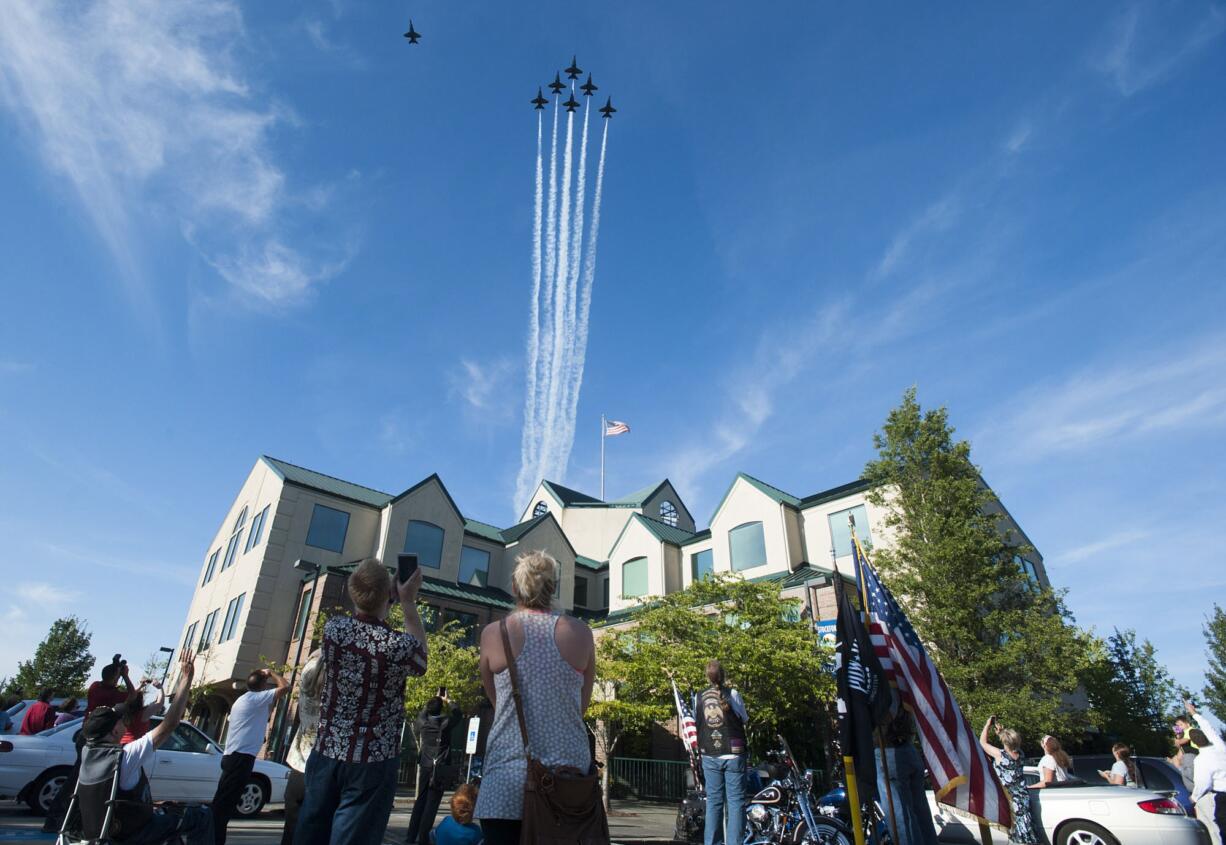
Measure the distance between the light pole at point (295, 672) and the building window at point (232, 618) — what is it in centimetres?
231

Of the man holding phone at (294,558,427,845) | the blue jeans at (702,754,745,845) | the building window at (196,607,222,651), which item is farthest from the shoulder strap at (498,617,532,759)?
the building window at (196,607,222,651)

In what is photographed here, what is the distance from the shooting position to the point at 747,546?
29484 millimetres

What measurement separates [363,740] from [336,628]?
25.4 inches

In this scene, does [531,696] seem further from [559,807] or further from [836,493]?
[836,493]

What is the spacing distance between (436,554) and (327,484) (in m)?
5.82

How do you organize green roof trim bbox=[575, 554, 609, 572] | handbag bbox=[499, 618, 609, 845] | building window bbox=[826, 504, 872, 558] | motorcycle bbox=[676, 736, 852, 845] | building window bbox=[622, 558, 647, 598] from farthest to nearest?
green roof trim bbox=[575, 554, 609, 572]
building window bbox=[622, 558, 647, 598]
building window bbox=[826, 504, 872, 558]
motorcycle bbox=[676, 736, 852, 845]
handbag bbox=[499, 618, 609, 845]

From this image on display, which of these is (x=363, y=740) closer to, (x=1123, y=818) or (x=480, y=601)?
(x=1123, y=818)

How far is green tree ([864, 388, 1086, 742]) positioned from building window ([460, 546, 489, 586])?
59.0 feet

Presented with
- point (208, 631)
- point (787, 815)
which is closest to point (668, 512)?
point (208, 631)

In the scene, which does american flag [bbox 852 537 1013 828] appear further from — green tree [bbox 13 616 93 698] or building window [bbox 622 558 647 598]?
green tree [bbox 13 616 93 698]

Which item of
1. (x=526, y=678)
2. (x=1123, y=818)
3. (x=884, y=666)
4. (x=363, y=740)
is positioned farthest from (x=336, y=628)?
(x=1123, y=818)

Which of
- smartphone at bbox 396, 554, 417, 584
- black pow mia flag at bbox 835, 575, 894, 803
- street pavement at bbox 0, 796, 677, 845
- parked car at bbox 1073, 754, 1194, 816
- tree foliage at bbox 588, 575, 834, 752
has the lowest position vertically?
street pavement at bbox 0, 796, 677, 845

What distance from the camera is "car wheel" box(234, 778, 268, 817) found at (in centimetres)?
1091

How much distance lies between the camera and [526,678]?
311cm
